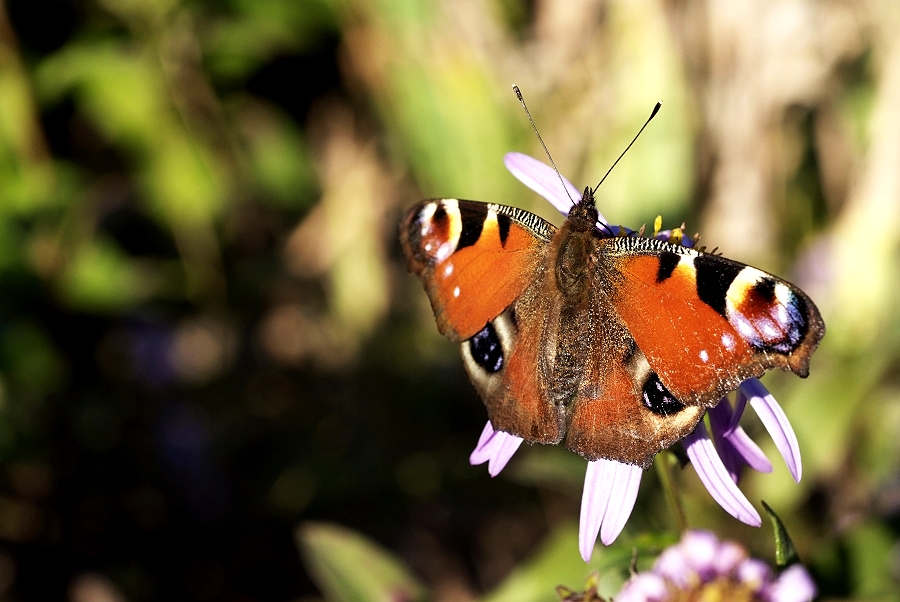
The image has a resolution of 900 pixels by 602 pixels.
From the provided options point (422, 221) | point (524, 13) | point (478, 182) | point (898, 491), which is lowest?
point (898, 491)

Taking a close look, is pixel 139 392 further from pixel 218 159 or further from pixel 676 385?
pixel 676 385

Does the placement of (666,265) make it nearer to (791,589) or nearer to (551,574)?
(791,589)

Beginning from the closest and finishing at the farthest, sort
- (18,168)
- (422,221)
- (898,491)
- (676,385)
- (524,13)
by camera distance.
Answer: (676,385) → (422,221) → (898,491) → (18,168) → (524,13)

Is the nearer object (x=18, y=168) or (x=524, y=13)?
(x=18, y=168)

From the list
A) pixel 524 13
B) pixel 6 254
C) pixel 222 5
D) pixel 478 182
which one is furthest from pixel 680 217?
pixel 6 254

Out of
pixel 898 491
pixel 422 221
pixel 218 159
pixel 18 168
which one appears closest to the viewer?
pixel 422 221

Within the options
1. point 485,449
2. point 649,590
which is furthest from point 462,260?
point 649,590

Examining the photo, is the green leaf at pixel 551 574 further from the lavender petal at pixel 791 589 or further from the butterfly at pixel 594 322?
the lavender petal at pixel 791 589
